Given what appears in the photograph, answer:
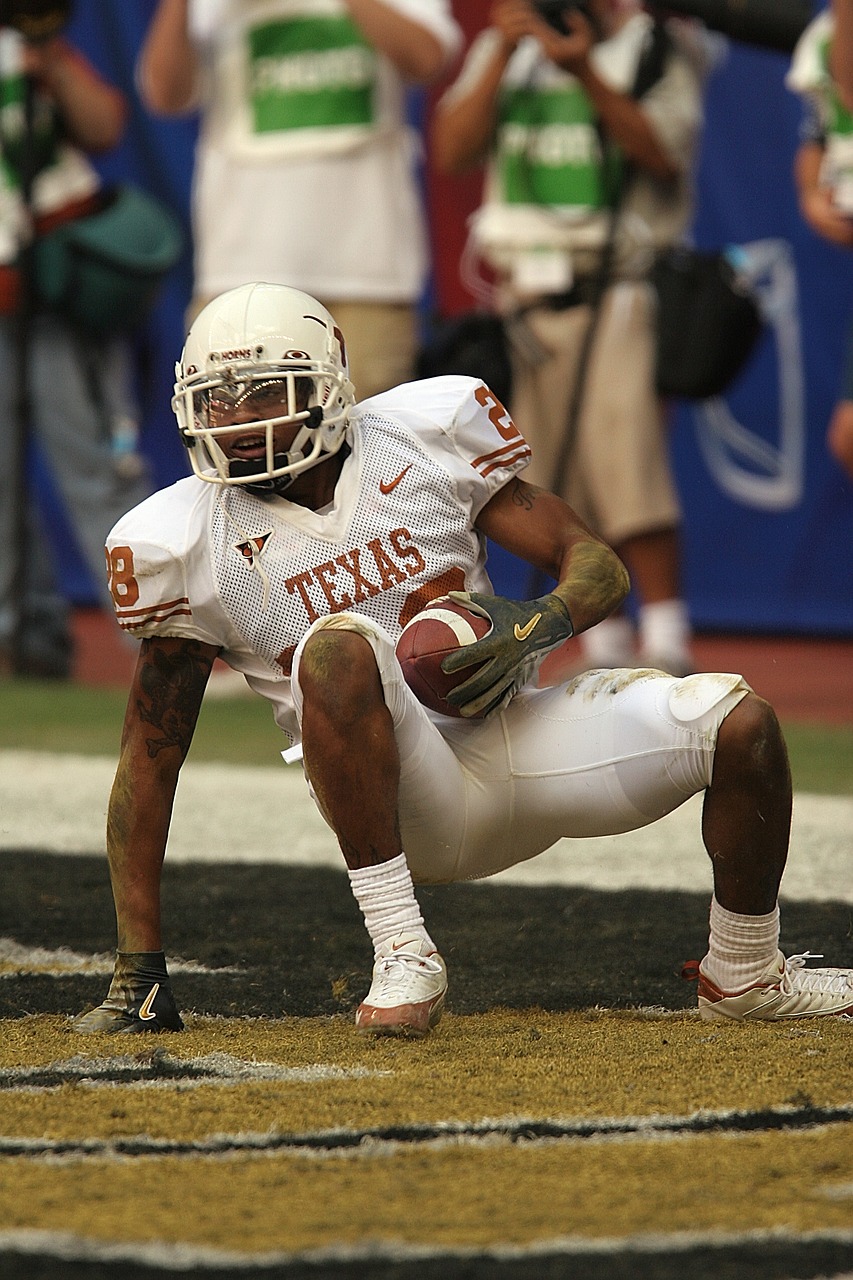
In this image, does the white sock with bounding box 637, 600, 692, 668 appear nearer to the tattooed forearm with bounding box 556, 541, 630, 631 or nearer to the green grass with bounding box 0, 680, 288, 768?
the green grass with bounding box 0, 680, 288, 768

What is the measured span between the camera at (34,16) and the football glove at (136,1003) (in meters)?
Result: 4.20

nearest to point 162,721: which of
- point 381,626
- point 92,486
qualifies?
point 381,626

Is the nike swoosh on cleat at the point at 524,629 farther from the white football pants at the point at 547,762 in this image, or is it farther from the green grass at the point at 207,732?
the green grass at the point at 207,732

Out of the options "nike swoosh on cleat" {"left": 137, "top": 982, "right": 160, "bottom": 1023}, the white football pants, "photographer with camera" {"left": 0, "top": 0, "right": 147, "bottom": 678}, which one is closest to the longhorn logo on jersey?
the white football pants

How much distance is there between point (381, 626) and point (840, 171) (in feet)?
10.6

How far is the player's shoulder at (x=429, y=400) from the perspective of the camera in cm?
305

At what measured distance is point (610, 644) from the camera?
611 centimetres

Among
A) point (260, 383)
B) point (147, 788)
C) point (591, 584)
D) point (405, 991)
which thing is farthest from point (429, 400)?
point (405, 991)

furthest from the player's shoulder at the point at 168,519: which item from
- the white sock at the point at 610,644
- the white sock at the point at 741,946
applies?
the white sock at the point at 610,644

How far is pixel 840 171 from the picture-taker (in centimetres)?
567

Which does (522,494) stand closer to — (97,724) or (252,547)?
(252,547)

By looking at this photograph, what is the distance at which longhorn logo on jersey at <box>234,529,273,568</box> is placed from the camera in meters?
2.92

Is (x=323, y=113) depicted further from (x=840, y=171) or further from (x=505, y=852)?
(x=505, y=852)

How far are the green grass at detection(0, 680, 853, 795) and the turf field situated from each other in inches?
41.2
